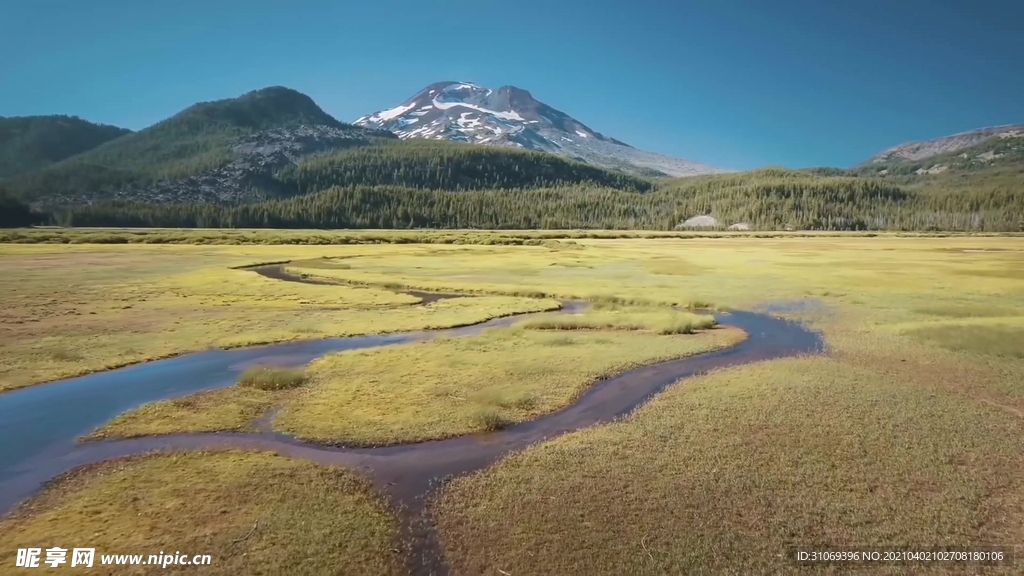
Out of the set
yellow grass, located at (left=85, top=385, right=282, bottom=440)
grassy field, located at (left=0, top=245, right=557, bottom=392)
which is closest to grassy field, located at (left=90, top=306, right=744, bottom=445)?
yellow grass, located at (left=85, top=385, right=282, bottom=440)

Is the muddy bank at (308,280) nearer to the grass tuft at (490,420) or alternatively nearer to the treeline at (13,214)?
the grass tuft at (490,420)

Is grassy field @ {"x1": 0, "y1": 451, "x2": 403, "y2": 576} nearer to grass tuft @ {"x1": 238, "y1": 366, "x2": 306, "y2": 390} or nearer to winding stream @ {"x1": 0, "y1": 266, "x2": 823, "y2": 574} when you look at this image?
winding stream @ {"x1": 0, "y1": 266, "x2": 823, "y2": 574}

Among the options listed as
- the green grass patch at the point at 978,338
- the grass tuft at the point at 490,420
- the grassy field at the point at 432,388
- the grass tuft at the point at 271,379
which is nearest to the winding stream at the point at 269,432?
the grass tuft at the point at 490,420

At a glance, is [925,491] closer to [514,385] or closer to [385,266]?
[514,385]

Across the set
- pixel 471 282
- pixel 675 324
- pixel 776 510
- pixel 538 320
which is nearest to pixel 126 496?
pixel 776 510

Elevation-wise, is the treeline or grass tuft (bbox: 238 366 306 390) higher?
the treeline

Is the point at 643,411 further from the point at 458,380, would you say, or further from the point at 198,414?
the point at 198,414

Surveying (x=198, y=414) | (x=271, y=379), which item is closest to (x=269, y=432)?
(x=198, y=414)
